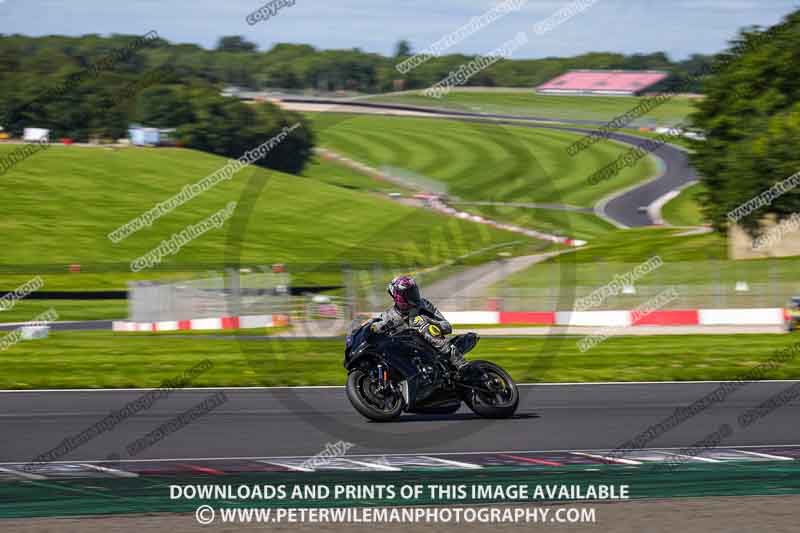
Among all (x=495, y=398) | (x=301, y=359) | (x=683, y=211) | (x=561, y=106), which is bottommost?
(x=301, y=359)

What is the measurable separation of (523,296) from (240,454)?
20527 millimetres

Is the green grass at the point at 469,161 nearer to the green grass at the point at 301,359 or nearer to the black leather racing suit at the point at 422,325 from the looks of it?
the green grass at the point at 301,359

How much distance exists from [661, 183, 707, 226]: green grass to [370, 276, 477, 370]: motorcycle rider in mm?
57412

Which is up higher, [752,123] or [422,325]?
[752,123]

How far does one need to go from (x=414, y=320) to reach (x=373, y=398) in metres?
1.00

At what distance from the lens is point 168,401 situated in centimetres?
1480

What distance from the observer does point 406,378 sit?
40.1ft

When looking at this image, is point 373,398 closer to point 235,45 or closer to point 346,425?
point 346,425

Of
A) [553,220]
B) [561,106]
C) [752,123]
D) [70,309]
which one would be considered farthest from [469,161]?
[561,106]

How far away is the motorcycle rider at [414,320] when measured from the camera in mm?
12398

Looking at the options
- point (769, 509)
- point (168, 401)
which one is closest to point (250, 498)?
point (769, 509)

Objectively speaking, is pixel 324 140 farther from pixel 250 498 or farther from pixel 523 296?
pixel 250 498

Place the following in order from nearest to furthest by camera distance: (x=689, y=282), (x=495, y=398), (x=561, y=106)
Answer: (x=495, y=398), (x=689, y=282), (x=561, y=106)

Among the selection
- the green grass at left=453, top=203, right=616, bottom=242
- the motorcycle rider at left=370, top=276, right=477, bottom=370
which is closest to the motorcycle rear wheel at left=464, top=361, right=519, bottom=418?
the motorcycle rider at left=370, top=276, right=477, bottom=370
